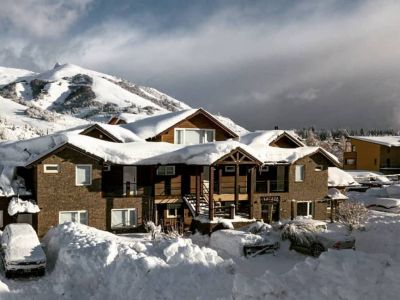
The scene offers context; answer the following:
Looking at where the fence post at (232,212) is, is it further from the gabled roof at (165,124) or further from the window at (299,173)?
the gabled roof at (165,124)

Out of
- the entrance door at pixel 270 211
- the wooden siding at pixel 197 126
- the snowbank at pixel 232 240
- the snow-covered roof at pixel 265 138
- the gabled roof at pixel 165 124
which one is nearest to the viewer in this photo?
the snowbank at pixel 232 240

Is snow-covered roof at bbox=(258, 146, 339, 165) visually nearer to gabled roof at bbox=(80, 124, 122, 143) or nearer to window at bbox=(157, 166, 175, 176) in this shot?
window at bbox=(157, 166, 175, 176)

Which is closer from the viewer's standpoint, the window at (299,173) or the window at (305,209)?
the window at (299,173)

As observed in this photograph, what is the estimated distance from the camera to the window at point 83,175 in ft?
84.2

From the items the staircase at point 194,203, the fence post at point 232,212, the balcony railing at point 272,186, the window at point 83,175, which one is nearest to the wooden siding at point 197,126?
the balcony railing at point 272,186

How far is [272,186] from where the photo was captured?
31.7m

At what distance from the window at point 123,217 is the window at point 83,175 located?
8.03 feet

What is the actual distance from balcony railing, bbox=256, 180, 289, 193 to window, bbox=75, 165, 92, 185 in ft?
38.3

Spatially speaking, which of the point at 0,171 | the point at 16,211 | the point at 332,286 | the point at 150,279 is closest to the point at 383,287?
the point at 332,286

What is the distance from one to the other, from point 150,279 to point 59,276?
3.78m

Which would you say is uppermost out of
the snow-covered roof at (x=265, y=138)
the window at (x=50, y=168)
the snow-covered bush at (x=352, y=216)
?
the snow-covered roof at (x=265, y=138)

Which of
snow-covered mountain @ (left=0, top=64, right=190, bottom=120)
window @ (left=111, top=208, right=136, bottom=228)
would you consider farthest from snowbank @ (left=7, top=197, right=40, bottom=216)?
snow-covered mountain @ (left=0, top=64, right=190, bottom=120)

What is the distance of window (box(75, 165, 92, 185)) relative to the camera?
25656 millimetres

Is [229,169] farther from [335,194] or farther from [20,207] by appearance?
[20,207]
